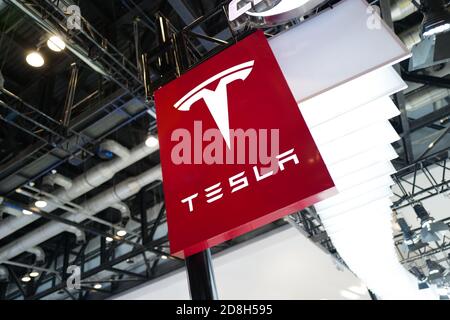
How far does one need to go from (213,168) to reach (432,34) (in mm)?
2837

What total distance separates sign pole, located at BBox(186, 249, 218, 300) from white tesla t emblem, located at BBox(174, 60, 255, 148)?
3.22 feet

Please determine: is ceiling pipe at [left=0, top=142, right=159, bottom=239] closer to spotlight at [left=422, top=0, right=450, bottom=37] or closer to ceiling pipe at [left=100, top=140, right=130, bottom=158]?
ceiling pipe at [left=100, top=140, right=130, bottom=158]

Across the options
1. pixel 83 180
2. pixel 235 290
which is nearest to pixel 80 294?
pixel 235 290

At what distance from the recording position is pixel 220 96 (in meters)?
2.16

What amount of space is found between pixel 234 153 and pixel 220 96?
0.45 m

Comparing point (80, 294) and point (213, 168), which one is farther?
point (80, 294)

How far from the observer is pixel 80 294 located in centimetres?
1332

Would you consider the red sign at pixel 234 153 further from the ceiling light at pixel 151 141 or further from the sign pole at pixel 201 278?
the ceiling light at pixel 151 141

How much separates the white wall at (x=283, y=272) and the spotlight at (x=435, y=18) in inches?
310

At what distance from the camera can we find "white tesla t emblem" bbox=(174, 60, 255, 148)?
6.73 ft

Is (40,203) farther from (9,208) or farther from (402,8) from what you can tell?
(402,8)

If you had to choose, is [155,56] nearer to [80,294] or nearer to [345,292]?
[345,292]

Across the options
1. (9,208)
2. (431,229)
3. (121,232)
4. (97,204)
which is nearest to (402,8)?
(431,229)

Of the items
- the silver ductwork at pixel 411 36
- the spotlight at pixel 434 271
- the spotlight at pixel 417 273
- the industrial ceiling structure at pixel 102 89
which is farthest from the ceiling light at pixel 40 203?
the spotlight at pixel 417 273
